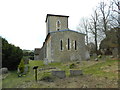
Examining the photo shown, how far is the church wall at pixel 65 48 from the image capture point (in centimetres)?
1655

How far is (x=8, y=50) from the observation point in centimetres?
1206

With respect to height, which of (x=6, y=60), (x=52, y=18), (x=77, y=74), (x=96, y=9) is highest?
(x=96, y=9)

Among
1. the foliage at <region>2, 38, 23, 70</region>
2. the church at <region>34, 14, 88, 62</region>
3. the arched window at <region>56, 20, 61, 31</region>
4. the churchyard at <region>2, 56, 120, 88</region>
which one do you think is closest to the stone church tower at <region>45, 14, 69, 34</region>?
the arched window at <region>56, 20, 61, 31</region>

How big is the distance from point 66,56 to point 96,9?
16081 mm

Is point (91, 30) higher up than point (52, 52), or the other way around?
point (91, 30)

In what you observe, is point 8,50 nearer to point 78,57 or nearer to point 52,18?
point 78,57

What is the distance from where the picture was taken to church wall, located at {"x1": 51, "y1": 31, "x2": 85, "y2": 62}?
1655cm

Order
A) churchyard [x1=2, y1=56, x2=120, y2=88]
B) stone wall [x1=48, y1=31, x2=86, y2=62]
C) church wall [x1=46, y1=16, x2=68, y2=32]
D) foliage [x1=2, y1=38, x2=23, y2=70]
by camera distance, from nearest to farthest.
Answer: churchyard [x1=2, y1=56, x2=120, y2=88], foliage [x1=2, y1=38, x2=23, y2=70], stone wall [x1=48, y1=31, x2=86, y2=62], church wall [x1=46, y1=16, x2=68, y2=32]

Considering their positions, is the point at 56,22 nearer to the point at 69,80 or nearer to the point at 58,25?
the point at 58,25

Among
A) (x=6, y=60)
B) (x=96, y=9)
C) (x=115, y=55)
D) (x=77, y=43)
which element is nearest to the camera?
(x=6, y=60)

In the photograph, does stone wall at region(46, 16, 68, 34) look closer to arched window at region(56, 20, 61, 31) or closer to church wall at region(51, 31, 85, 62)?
arched window at region(56, 20, 61, 31)

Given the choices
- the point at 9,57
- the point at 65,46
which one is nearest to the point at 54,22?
the point at 65,46

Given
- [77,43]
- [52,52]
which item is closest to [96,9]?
[77,43]

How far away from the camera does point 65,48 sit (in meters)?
16.9
